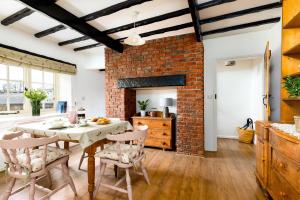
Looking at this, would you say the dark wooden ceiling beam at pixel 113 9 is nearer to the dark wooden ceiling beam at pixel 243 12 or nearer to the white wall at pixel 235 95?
the dark wooden ceiling beam at pixel 243 12

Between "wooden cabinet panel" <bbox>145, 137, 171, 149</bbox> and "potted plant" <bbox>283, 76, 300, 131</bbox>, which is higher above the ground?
"potted plant" <bbox>283, 76, 300, 131</bbox>

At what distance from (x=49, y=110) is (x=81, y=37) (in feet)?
6.11

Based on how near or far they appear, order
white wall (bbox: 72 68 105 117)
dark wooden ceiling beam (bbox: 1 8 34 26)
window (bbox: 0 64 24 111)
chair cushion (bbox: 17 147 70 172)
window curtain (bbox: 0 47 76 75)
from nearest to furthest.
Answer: chair cushion (bbox: 17 147 70 172), dark wooden ceiling beam (bbox: 1 8 34 26), window curtain (bbox: 0 47 76 75), window (bbox: 0 64 24 111), white wall (bbox: 72 68 105 117)

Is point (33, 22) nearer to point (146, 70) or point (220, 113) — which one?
point (146, 70)

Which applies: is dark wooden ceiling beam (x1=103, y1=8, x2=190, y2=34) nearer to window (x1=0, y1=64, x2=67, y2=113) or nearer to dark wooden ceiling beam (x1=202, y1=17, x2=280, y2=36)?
dark wooden ceiling beam (x1=202, y1=17, x2=280, y2=36)

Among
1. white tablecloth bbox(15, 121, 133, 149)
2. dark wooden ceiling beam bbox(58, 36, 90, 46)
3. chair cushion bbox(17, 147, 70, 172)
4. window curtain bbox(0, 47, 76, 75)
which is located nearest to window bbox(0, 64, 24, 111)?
window curtain bbox(0, 47, 76, 75)

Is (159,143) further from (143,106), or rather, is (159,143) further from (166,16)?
(166,16)

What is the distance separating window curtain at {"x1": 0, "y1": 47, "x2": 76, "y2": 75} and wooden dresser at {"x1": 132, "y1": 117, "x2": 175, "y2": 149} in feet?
7.22

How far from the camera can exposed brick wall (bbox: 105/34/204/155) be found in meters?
3.10

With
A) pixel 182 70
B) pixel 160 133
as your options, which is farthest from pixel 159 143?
pixel 182 70

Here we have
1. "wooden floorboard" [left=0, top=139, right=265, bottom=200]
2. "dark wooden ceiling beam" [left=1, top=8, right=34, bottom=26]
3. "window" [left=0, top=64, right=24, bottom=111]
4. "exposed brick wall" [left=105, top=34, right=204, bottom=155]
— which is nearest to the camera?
"wooden floorboard" [left=0, top=139, right=265, bottom=200]

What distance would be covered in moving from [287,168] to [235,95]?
330 centimetres

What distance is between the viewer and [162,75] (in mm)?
3355

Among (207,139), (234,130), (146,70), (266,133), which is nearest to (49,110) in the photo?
(146,70)
